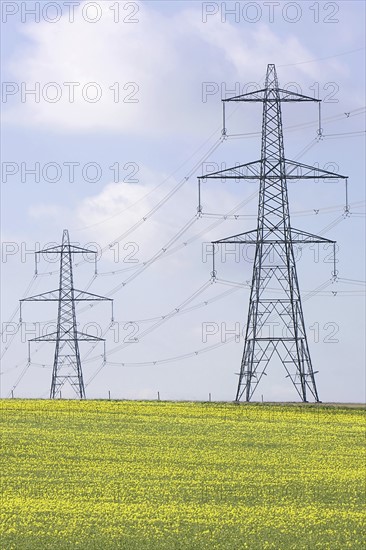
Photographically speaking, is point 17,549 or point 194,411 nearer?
point 17,549

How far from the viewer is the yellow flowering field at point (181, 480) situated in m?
32.8

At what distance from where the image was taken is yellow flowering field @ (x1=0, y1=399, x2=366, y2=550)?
32781mm

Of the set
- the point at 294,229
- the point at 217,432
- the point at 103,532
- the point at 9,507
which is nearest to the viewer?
the point at 103,532

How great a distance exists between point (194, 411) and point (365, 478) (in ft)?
95.2

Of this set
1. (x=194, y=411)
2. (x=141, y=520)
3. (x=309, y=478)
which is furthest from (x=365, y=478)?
(x=194, y=411)

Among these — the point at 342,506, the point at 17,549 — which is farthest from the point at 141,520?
the point at 342,506

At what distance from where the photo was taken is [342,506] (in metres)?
39.9

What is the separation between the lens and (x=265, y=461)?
166 feet

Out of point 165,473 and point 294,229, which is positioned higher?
point 294,229

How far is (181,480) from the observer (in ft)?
144

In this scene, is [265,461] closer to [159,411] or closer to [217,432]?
[217,432]

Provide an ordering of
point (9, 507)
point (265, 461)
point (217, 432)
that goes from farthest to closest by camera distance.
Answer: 1. point (217, 432)
2. point (265, 461)
3. point (9, 507)

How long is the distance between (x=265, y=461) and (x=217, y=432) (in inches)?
453

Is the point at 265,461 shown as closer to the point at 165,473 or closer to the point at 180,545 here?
the point at 165,473
